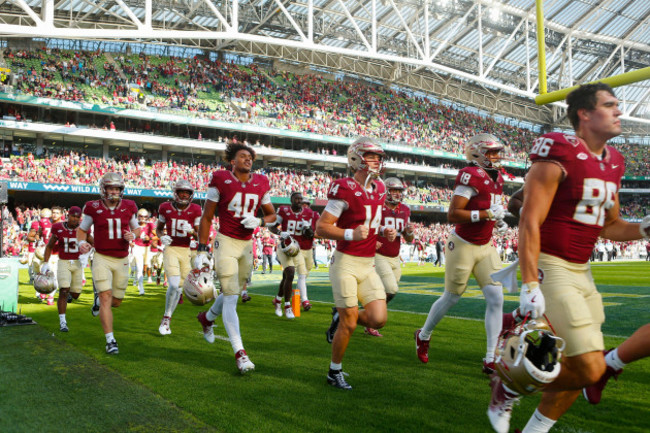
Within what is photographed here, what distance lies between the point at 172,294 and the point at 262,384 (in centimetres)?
343

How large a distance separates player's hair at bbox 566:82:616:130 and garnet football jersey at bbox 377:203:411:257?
4.99m

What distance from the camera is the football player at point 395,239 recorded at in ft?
25.2

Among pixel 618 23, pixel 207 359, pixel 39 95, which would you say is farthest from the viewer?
pixel 618 23

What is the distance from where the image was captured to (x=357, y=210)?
4785 mm

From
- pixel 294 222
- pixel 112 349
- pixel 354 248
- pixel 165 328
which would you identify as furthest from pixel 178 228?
pixel 354 248

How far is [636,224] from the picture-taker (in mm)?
3387

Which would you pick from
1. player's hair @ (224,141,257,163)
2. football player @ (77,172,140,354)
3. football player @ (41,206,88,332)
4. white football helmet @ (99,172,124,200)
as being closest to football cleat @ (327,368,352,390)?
player's hair @ (224,141,257,163)

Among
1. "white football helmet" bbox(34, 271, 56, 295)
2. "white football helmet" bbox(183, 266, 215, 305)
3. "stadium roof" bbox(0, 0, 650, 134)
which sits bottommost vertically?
"white football helmet" bbox(34, 271, 56, 295)

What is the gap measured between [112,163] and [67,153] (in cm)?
288

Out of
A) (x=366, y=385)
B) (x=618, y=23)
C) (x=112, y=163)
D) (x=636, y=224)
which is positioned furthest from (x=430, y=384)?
(x=618, y=23)

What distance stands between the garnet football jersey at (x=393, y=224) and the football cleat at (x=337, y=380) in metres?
3.44

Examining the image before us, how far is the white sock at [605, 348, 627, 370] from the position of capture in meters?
3.15

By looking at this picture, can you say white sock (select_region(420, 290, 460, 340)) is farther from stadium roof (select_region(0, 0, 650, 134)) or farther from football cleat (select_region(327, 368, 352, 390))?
stadium roof (select_region(0, 0, 650, 134))

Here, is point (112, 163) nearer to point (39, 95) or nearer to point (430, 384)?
point (39, 95)
